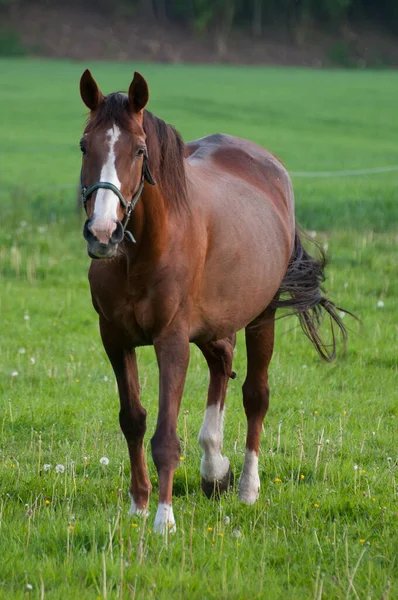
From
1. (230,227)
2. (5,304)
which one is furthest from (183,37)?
(230,227)

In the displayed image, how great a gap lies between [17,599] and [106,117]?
215cm

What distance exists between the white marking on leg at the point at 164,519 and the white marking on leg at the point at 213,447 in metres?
0.93

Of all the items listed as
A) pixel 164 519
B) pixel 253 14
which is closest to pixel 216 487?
pixel 164 519

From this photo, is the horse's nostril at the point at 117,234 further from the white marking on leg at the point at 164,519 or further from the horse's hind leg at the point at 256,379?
the horse's hind leg at the point at 256,379

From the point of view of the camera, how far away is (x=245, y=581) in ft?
14.1

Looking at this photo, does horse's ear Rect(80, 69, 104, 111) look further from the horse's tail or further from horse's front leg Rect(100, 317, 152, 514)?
the horse's tail

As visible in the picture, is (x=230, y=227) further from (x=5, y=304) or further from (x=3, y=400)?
(x=5, y=304)

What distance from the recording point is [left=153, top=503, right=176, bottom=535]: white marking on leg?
489cm

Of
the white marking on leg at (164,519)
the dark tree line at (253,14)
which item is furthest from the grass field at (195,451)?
the dark tree line at (253,14)

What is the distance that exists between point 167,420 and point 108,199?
1177mm

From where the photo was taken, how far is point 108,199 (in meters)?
4.48

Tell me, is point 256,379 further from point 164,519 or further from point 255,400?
point 164,519

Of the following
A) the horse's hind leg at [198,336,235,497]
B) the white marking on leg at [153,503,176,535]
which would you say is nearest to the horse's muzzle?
the white marking on leg at [153,503,176,535]

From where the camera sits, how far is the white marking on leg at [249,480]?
18.8 ft
